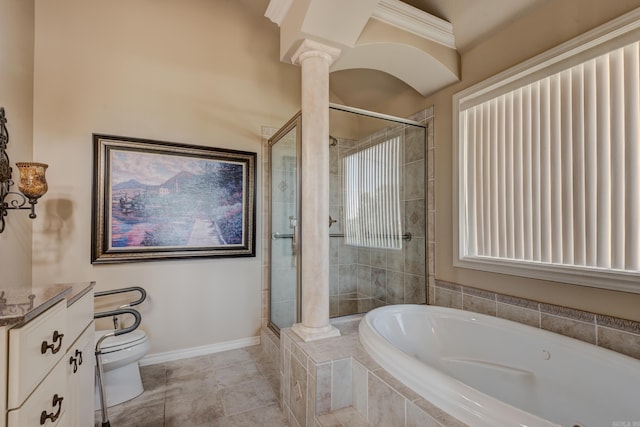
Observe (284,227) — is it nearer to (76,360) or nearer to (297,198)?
(297,198)

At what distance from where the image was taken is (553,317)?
A: 5.61ft

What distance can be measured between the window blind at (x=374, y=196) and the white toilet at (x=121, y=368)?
6.46 feet

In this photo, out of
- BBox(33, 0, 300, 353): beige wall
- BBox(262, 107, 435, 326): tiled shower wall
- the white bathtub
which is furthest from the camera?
BBox(262, 107, 435, 326): tiled shower wall

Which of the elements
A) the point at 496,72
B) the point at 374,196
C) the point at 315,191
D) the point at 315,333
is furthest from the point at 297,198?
the point at 496,72

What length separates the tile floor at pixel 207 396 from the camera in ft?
5.85

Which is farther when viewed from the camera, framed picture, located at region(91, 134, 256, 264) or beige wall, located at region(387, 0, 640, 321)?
framed picture, located at region(91, 134, 256, 264)

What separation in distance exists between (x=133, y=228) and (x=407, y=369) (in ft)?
7.55

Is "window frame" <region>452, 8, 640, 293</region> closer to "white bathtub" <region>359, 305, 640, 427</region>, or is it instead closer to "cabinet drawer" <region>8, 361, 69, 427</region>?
"white bathtub" <region>359, 305, 640, 427</region>

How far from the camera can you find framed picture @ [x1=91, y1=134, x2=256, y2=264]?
2.30m

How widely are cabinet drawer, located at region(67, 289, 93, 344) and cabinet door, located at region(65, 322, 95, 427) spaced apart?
1.5 inches

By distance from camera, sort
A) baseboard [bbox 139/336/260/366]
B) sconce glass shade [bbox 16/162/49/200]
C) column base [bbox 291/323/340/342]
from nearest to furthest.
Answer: sconce glass shade [bbox 16/162/49/200], column base [bbox 291/323/340/342], baseboard [bbox 139/336/260/366]

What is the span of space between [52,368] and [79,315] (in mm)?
357

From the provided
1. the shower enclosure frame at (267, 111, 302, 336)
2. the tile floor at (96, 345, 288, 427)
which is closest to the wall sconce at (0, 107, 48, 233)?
the tile floor at (96, 345, 288, 427)

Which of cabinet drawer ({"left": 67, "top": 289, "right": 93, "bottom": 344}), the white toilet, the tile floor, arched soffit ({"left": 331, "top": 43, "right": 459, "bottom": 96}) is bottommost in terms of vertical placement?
the tile floor
